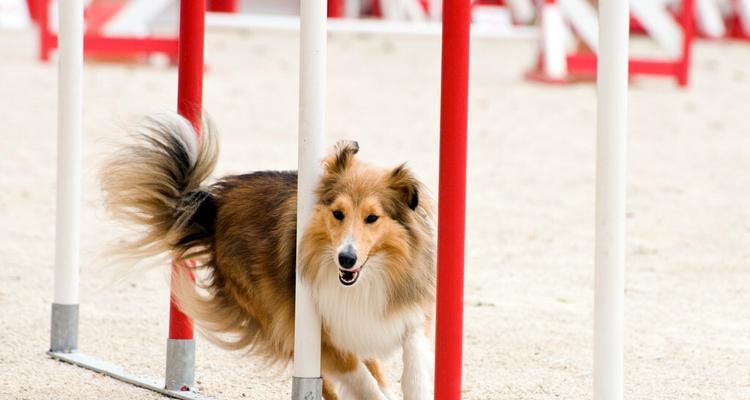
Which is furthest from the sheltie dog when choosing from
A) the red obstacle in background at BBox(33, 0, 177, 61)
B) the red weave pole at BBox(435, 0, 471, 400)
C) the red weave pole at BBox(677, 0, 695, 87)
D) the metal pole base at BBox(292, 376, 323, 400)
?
the red weave pole at BBox(677, 0, 695, 87)

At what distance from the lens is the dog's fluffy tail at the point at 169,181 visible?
173 inches

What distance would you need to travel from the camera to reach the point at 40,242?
6.90 m

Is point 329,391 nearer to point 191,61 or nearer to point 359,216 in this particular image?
point 359,216

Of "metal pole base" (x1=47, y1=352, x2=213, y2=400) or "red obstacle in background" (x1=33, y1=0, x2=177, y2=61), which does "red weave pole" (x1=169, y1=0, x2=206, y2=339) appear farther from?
"red obstacle in background" (x1=33, y1=0, x2=177, y2=61)

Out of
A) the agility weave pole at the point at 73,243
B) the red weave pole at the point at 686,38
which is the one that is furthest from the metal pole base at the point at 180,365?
the red weave pole at the point at 686,38

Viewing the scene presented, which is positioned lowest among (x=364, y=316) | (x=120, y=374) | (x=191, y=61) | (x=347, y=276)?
(x=120, y=374)

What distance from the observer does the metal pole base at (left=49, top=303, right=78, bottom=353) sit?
4.80 metres

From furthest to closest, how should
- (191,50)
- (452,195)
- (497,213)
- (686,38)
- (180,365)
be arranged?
(686,38)
(497,213)
(180,365)
(191,50)
(452,195)

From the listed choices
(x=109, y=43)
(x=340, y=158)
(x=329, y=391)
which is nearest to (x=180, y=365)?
(x=329, y=391)

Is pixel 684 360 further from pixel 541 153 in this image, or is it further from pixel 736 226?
pixel 541 153

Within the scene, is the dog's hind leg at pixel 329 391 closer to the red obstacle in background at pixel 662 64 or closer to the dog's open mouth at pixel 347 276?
the dog's open mouth at pixel 347 276

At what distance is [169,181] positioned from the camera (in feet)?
14.6

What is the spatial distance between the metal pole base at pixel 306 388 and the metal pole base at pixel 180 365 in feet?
2.32

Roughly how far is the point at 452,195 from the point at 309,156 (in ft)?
1.66
